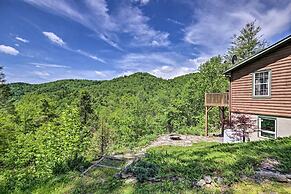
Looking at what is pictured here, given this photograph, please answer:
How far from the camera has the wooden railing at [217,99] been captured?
15984 mm

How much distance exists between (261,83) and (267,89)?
54 cm

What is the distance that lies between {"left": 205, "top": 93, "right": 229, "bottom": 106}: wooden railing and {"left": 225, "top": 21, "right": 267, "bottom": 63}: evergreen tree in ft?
50.8

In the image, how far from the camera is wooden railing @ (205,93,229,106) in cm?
1598

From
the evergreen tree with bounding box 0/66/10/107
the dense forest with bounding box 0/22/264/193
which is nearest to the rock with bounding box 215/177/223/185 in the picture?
the dense forest with bounding box 0/22/264/193

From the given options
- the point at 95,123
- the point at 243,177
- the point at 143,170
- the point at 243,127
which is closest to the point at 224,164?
the point at 243,177

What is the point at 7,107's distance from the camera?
3120 cm

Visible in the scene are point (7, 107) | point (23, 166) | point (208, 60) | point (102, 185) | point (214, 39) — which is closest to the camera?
point (102, 185)

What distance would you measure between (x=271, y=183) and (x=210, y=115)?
1159 inches

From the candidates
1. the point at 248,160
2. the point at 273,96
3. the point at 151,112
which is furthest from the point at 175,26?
the point at 151,112

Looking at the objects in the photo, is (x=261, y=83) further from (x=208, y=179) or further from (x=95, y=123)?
(x=95, y=123)

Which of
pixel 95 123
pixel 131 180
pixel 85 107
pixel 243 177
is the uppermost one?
pixel 85 107

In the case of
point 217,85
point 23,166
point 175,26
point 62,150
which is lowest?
point 23,166

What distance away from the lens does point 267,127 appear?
12.0 meters

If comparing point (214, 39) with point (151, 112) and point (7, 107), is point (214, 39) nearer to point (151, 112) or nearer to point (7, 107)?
point (151, 112)
